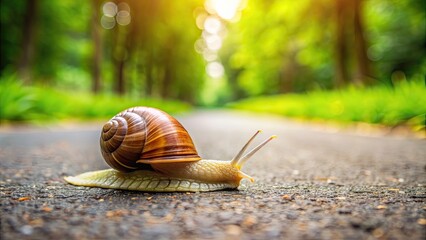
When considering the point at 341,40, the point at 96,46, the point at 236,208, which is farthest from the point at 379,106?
the point at 96,46

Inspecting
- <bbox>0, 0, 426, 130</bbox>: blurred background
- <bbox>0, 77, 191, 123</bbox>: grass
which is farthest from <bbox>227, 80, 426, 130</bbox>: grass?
<bbox>0, 77, 191, 123</bbox>: grass

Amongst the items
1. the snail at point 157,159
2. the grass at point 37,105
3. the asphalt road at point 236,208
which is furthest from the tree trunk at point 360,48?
the snail at point 157,159

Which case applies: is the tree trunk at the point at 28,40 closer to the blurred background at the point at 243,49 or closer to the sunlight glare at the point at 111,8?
the blurred background at the point at 243,49

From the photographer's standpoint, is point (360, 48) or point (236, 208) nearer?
point (236, 208)

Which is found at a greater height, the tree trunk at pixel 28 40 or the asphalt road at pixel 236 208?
the tree trunk at pixel 28 40

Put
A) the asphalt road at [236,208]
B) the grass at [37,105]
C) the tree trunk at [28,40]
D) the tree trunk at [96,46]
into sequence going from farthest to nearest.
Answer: the tree trunk at [96,46]
the tree trunk at [28,40]
the grass at [37,105]
the asphalt road at [236,208]

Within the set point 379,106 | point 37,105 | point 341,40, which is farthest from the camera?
point 341,40

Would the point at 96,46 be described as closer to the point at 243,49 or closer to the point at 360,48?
the point at 360,48

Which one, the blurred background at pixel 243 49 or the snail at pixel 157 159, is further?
the blurred background at pixel 243 49
